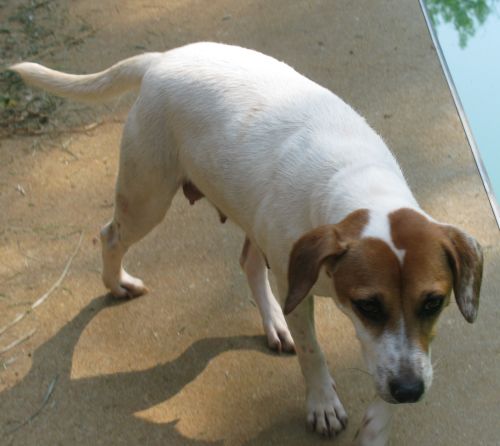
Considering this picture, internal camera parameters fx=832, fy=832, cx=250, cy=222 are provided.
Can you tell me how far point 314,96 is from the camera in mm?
3555

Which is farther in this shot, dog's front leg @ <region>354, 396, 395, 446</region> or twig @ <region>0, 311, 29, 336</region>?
twig @ <region>0, 311, 29, 336</region>

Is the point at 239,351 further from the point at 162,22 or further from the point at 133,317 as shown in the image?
the point at 162,22

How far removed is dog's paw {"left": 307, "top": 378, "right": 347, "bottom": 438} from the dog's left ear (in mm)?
985

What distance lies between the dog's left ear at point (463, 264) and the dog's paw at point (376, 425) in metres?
0.70

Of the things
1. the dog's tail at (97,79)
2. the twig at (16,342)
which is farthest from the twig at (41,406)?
the dog's tail at (97,79)

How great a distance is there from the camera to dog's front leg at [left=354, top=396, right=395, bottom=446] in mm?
3383

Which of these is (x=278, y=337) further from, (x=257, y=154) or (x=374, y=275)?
(x=374, y=275)

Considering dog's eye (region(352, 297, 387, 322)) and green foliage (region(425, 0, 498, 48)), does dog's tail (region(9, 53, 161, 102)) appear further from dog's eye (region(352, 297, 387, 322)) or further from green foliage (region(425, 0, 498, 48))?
green foliage (region(425, 0, 498, 48))

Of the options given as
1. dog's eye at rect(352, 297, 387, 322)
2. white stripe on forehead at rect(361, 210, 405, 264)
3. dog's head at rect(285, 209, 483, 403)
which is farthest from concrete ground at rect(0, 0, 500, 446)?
white stripe on forehead at rect(361, 210, 405, 264)

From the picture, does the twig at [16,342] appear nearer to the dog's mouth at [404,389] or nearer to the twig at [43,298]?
the twig at [43,298]

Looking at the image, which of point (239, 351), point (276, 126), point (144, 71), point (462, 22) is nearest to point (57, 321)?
point (239, 351)

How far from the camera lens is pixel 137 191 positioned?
3.80 metres

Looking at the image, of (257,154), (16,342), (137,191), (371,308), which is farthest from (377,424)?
(16,342)

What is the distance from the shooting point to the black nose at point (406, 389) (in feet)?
9.29
